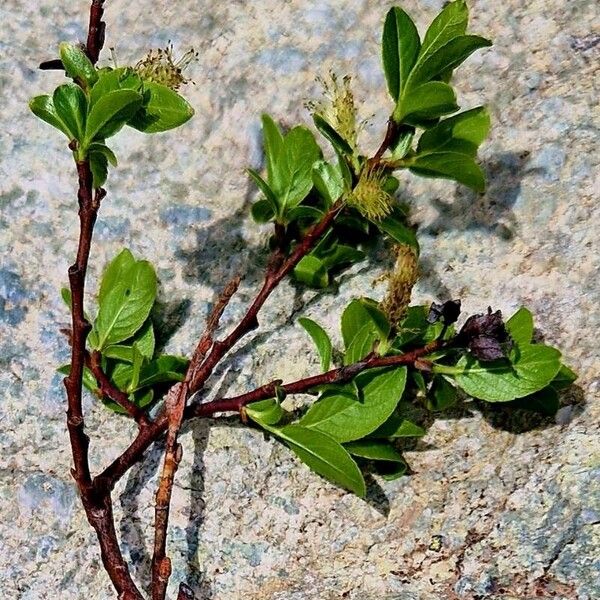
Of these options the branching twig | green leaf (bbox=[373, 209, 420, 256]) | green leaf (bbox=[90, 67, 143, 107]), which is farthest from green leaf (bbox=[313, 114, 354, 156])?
the branching twig

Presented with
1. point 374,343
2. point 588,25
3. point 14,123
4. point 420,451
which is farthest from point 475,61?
point 14,123

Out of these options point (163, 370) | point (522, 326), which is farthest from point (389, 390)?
point (163, 370)

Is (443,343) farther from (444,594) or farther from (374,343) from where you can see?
(444,594)

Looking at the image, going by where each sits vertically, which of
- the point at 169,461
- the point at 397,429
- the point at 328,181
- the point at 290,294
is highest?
the point at 328,181

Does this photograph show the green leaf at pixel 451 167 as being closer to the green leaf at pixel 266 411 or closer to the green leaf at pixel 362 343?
the green leaf at pixel 362 343

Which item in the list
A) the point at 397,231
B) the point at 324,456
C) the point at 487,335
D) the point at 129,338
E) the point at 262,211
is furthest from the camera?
the point at 262,211

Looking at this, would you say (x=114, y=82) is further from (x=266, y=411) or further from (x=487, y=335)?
(x=487, y=335)
